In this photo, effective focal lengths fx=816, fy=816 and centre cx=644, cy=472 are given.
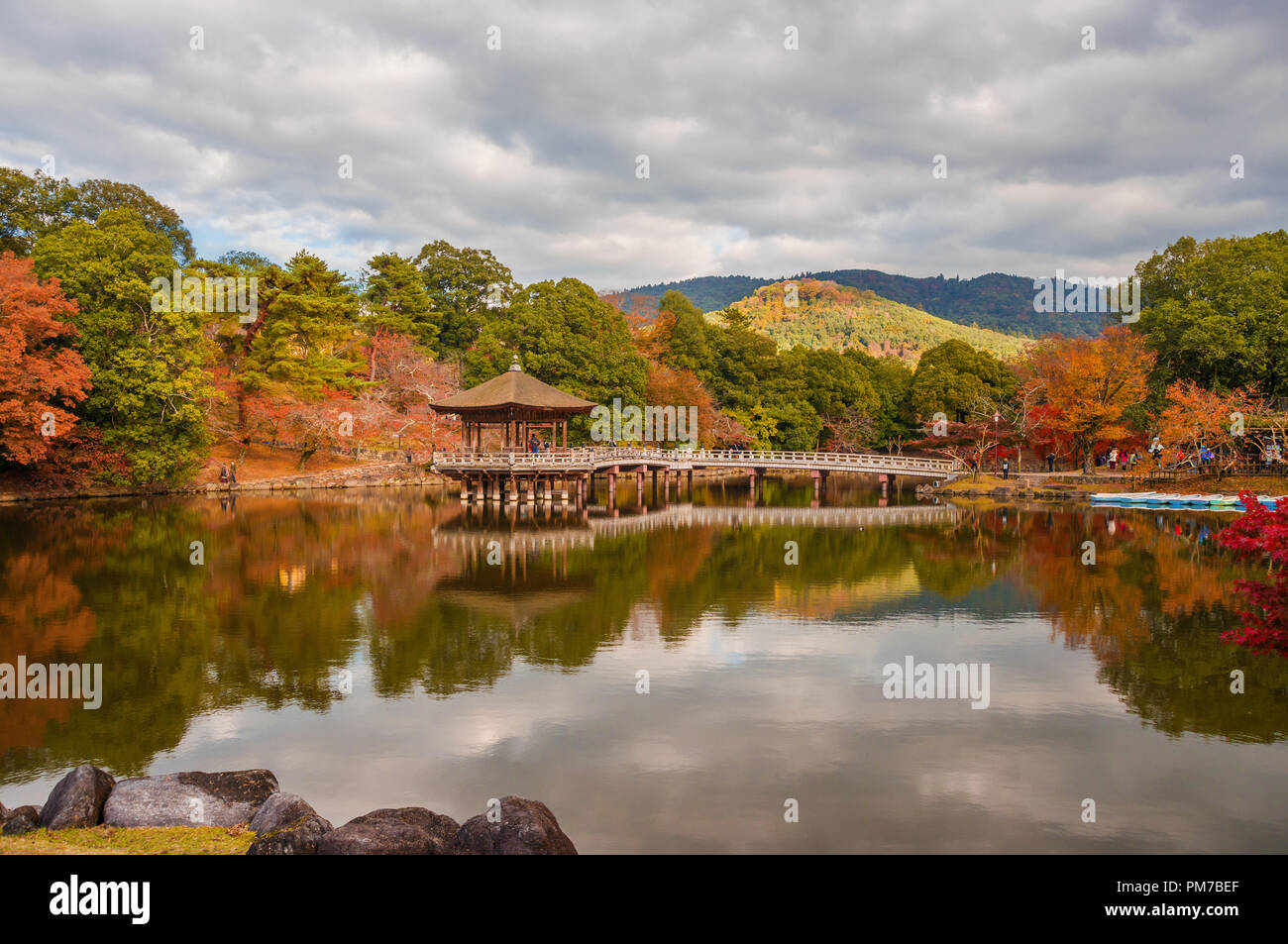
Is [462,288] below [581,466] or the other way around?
the other way around

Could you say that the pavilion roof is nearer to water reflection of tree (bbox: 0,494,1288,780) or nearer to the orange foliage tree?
water reflection of tree (bbox: 0,494,1288,780)

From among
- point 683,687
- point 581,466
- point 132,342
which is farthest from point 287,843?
point 132,342

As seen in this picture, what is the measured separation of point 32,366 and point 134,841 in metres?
31.1

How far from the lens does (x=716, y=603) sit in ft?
58.1

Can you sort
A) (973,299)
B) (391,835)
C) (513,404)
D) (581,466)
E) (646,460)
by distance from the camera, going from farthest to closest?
1. (973,299)
2. (646,460)
3. (581,466)
4. (513,404)
5. (391,835)

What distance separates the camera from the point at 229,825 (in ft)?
24.3

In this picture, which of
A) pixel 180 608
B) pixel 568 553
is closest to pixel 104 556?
pixel 180 608

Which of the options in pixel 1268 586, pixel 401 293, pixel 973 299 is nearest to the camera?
pixel 1268 586

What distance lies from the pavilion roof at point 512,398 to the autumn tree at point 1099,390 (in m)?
23.8

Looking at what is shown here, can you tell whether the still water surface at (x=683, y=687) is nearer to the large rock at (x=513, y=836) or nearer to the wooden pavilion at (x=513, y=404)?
the large rock at (x=513, y=836)

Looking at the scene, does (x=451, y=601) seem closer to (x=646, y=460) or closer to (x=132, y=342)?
(x=646, y=460)

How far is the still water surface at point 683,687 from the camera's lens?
8.30 m

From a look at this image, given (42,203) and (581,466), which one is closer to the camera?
(581,466)

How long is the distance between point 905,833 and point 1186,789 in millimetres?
3339
